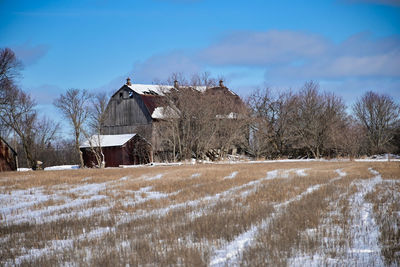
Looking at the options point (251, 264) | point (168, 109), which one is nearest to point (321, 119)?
point (168, 109)

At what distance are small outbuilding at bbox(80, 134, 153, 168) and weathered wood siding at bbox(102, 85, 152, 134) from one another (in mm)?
2151

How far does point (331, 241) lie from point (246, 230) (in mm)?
1726

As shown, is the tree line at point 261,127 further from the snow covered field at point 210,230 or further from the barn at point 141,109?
the snow covered field at point 210,230

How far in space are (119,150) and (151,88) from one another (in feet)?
36.2

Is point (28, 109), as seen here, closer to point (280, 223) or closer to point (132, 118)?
point (132, 118)

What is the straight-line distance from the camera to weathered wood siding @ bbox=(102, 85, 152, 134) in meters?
46.0

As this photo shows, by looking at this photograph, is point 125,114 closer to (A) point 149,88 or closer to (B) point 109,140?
(B) point 109,140

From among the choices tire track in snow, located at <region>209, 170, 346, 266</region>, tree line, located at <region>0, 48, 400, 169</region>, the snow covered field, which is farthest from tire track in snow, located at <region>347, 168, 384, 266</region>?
tree line, located at <region>0, 48, 400, 169</region>

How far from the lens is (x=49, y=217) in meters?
9.95

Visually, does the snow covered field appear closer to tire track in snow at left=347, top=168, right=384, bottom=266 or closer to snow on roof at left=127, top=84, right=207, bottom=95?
tire track in snow at left=347, top=168, right=384, bottom=266

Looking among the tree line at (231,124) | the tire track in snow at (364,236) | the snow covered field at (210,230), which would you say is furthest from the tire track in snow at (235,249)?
the tree line at (231,124)

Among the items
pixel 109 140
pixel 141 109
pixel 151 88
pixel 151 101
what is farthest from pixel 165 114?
pixel 151 88

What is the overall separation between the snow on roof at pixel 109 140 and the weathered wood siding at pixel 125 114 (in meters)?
1.63

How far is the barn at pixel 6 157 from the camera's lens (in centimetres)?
3750
